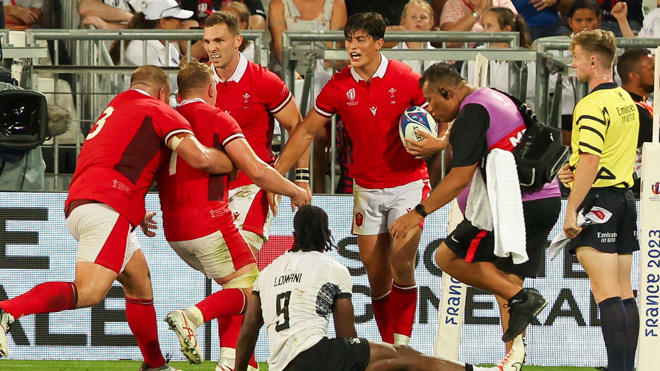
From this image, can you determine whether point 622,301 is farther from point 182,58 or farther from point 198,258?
point 182,58

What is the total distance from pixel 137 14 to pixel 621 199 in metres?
5.62

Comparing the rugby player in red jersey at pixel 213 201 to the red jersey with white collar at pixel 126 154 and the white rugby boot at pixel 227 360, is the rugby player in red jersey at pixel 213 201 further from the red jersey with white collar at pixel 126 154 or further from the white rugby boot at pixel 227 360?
the white rugby boot at pixel 227 360

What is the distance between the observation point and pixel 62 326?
7.95 metres

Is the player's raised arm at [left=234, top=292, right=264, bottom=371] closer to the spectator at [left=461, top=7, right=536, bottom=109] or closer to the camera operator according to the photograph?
the camera operator

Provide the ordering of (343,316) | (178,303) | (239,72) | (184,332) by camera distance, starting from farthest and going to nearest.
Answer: (178,303) < (239,72) < (184,332) < (343,316)

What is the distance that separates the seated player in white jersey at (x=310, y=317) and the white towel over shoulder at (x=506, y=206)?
872 mm

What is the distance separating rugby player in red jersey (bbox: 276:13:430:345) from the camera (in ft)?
23.0

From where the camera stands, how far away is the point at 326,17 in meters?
9.73

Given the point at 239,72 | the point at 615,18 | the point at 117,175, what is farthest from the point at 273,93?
the point at 615,18

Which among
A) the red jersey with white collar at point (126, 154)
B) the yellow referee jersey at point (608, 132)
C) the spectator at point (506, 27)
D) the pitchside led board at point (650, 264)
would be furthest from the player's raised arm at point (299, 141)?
the pitchside led board at point (650, 264)

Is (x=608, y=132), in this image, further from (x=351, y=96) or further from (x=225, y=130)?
(x=225, y=130)

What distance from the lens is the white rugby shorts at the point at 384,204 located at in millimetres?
7062

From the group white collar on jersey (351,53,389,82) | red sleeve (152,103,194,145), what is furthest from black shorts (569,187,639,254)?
red sleeve (152,103,194,145)

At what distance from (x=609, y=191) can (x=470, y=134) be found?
1.15m
